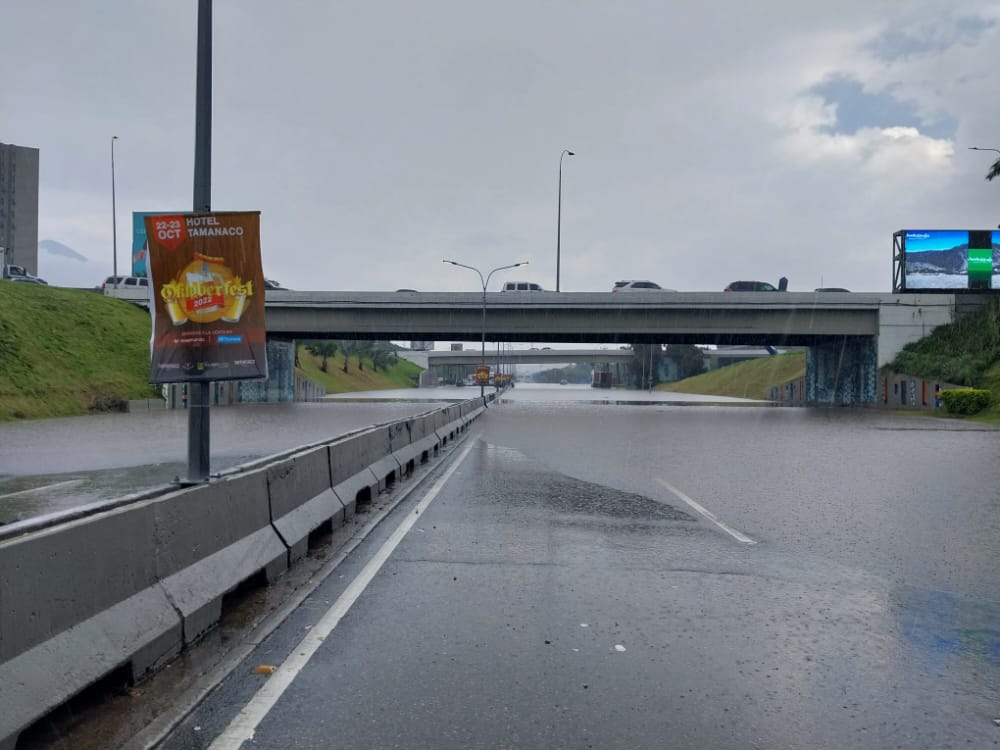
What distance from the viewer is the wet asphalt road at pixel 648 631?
4.18 meters

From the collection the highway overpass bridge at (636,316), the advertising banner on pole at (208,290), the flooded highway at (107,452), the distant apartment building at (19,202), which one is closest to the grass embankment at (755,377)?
the highway overpass bridge at (636,316)

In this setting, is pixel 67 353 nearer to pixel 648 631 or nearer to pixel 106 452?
pixel 106 452

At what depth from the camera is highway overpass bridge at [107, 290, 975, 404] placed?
52.2 metres

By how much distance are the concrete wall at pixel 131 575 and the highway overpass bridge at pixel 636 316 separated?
46.5 m

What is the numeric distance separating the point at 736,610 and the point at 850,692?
1.67 meters

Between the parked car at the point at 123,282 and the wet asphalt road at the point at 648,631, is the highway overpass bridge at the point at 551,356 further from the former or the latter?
the wet asphalt road at the point at 648,631

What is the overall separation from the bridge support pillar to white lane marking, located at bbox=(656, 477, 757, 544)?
1780 inches

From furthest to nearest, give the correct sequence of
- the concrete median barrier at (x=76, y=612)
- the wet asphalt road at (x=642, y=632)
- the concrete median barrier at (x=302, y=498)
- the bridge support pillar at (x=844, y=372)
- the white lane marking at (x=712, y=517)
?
the bridge support pillar at (x=844, y=372) < the white lane marking at (x=712, y=517) < the concrete median barrier at (x=302, y=498) < the wet asphalt road at (x=642, y=632) < the concrete median barrier at (x=76, y=612)

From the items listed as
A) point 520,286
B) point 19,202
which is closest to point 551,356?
point 520,286

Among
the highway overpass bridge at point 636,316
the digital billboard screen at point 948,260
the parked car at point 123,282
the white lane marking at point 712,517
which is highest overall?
the digital billboard screen at point 948,260

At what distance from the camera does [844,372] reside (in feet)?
196

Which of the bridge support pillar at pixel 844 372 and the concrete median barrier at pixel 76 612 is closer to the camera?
the concrete median barrier at pixel 76 612

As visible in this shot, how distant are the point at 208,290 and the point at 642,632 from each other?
4.58 meters

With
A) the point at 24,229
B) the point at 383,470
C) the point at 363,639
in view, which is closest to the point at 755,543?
the point at 363,639
